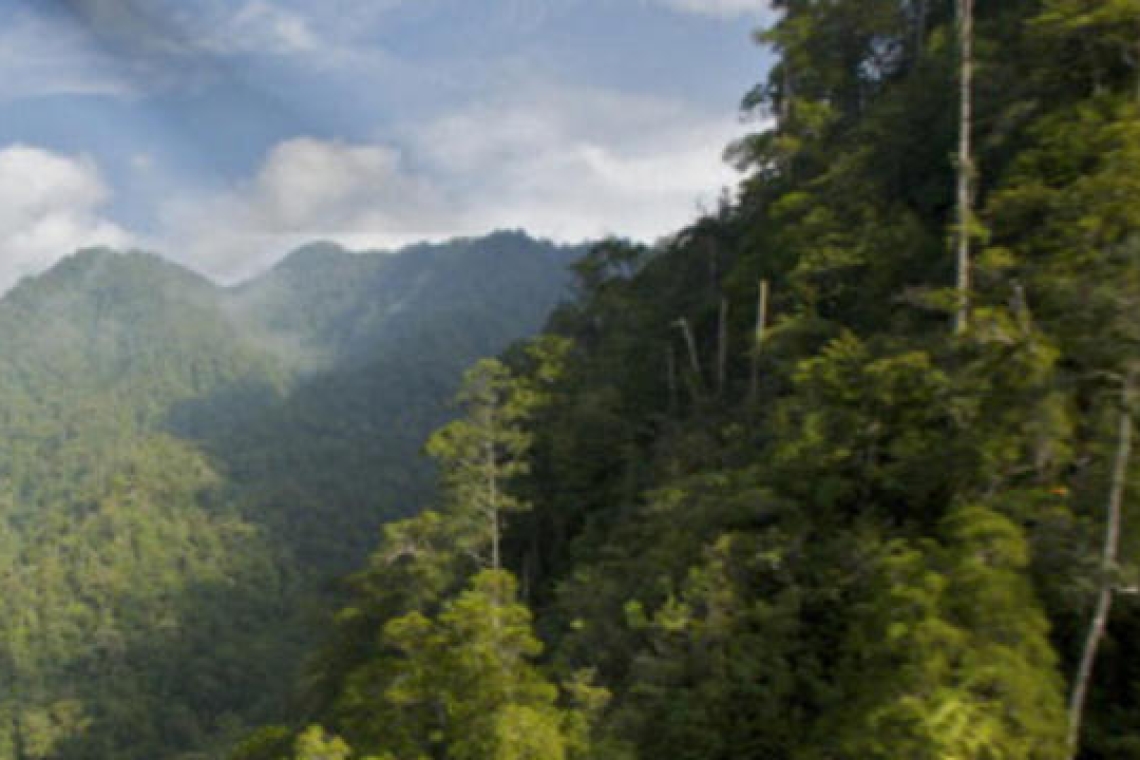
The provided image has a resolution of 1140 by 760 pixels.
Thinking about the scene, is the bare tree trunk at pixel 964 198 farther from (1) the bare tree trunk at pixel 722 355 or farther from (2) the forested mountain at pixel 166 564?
(2) the forested mountain at pixel 166 564

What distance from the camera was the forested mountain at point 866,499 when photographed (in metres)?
7.89

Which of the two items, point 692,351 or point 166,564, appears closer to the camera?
point 692,351

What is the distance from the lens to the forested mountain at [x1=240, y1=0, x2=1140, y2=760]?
7.89 metres

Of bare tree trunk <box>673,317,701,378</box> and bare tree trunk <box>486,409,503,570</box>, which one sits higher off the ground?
bare tree trunk <box>673,317,701,378</box>

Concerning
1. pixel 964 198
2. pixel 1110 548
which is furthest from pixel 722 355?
pixel 1110 548

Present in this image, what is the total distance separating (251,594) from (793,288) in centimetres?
10646

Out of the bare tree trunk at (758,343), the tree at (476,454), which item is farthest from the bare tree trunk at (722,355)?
the tree at (476,454)

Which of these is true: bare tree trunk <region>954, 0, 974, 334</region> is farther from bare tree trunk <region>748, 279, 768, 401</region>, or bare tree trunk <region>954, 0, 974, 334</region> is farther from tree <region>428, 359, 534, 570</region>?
tree <region>428, 359, 534, 570</region>

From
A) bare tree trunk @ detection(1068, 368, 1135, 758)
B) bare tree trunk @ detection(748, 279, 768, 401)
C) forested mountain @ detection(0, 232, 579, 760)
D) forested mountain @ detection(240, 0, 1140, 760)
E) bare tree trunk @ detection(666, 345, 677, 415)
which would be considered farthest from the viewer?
forested mountain @ detection(0, 232, 579, 760)

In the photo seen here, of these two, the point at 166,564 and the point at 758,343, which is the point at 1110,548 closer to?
the point at 758,343

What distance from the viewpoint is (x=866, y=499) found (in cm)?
1318

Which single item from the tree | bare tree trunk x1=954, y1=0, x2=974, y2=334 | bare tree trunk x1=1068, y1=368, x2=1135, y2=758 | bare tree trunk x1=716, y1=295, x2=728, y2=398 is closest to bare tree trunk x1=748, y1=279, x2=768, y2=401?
bare tree trunk x1=716, y1=295, x2=728, y2=398

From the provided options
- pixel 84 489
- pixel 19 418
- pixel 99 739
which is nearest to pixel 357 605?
pixel 99 739

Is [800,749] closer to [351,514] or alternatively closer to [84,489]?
[351,514]
